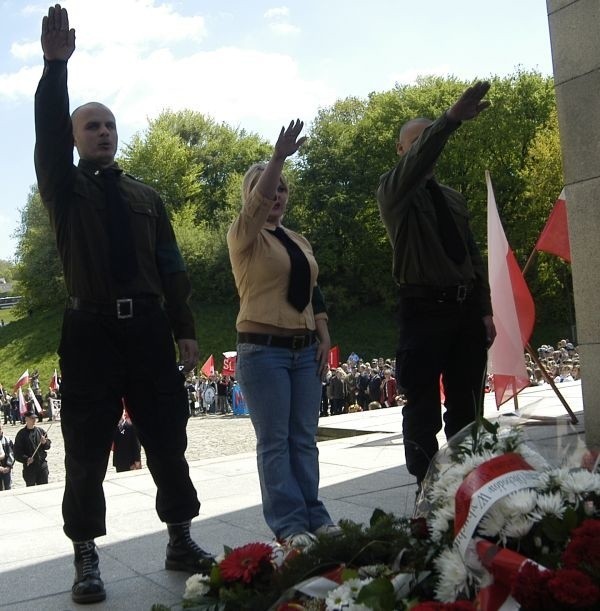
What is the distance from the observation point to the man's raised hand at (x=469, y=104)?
145 inches

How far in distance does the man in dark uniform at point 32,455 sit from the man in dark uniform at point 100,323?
1013 cm

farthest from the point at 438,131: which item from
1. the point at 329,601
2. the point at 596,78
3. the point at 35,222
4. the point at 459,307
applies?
the point at 35,222

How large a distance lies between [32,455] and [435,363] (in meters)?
10.6

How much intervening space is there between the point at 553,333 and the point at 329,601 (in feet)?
141

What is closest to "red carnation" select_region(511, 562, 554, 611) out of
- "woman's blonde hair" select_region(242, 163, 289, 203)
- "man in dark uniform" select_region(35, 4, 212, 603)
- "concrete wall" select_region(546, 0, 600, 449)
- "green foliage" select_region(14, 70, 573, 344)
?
"man in dark uniform" select_region(35, 4, 212, 603)

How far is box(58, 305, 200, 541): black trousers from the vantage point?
371 cm

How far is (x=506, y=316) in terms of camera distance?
809 cm

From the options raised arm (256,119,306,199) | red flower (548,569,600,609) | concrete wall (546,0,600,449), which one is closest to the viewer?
red flower (548,569,600,609)

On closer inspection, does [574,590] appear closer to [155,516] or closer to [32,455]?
[155,516]

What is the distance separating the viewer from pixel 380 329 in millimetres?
46344

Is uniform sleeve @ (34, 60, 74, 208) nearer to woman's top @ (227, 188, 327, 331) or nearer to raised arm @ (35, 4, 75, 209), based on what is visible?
raised arm @ (35, 4, 75, 209)

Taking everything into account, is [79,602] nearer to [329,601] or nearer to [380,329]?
[329,601]

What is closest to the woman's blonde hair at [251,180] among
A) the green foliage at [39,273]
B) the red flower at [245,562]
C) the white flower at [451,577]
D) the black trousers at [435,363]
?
the black trousers at [435,363]

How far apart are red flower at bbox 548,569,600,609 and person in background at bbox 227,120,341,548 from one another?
7.66 ft
